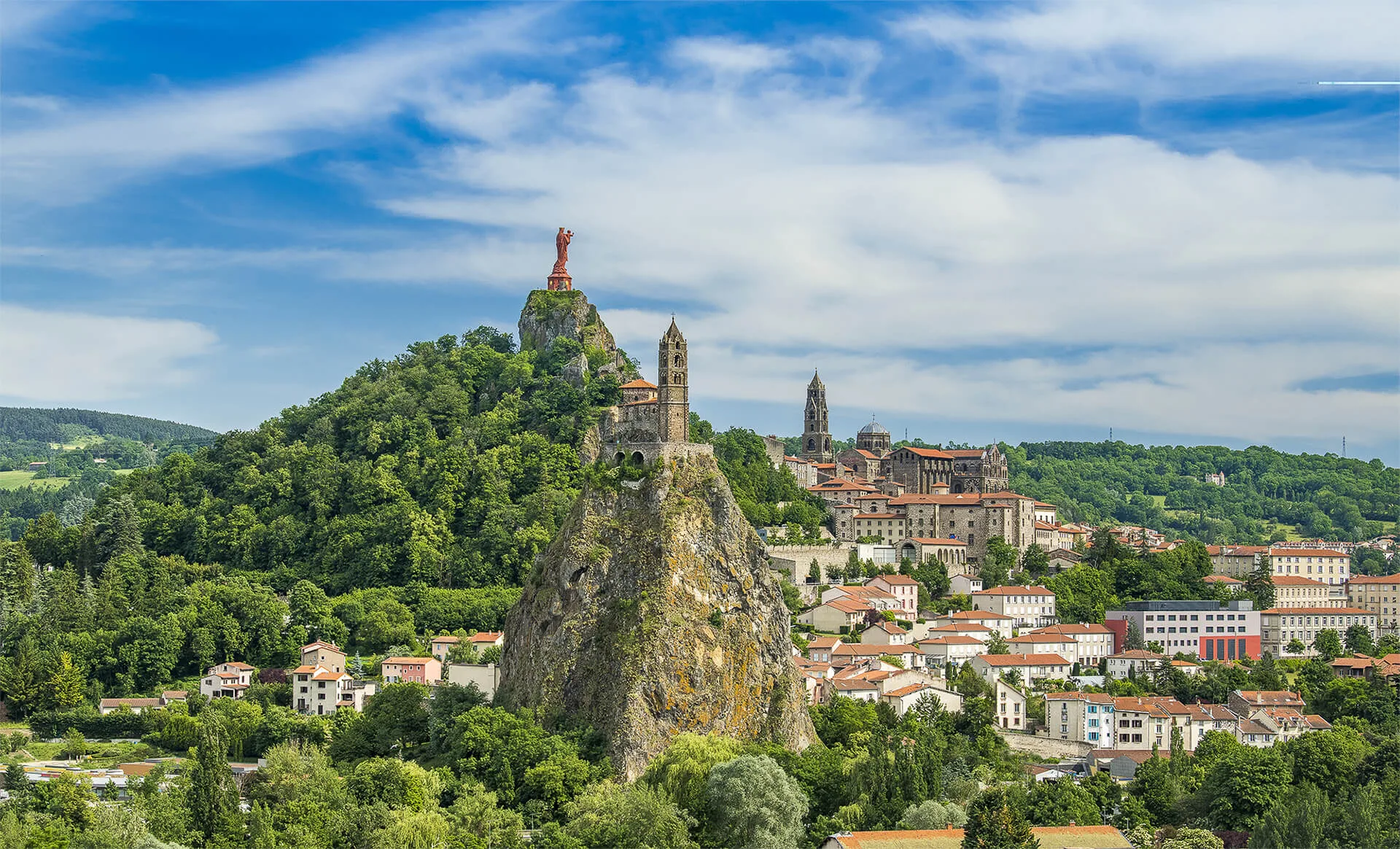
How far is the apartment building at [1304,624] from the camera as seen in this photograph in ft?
287

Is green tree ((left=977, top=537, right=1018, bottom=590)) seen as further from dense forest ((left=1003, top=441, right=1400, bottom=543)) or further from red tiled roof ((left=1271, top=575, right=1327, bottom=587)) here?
dense forest ((left=1003, top=441, right=1400, bottom=543))

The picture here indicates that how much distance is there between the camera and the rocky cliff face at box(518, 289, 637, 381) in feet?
326

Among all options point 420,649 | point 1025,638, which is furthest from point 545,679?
point 1025,638

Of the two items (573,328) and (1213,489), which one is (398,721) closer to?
(573,328)

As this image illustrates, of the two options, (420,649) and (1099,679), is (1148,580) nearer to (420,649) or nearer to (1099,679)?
(1099,679)

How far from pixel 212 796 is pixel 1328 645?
191ft

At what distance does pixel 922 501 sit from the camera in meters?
99.9

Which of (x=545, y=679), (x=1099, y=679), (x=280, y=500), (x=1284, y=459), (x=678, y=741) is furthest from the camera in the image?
(x=1284, y=459)

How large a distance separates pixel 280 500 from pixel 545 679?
40522 mm

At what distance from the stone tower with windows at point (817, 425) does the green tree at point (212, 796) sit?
74.2 m

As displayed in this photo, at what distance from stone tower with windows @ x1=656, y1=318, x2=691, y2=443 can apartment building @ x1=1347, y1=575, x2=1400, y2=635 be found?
4930 cm

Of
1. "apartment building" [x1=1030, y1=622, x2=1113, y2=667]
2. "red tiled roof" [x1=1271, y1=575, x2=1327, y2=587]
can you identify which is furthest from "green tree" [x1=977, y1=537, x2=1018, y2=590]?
"red tiled roof" [x1=1271, y1=575, x2=1327, y2=587]

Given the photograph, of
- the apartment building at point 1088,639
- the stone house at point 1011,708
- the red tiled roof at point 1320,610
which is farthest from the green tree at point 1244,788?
the red tiled roof at point 1320,610

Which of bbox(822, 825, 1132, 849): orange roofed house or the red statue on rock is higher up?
the red statue on rock
